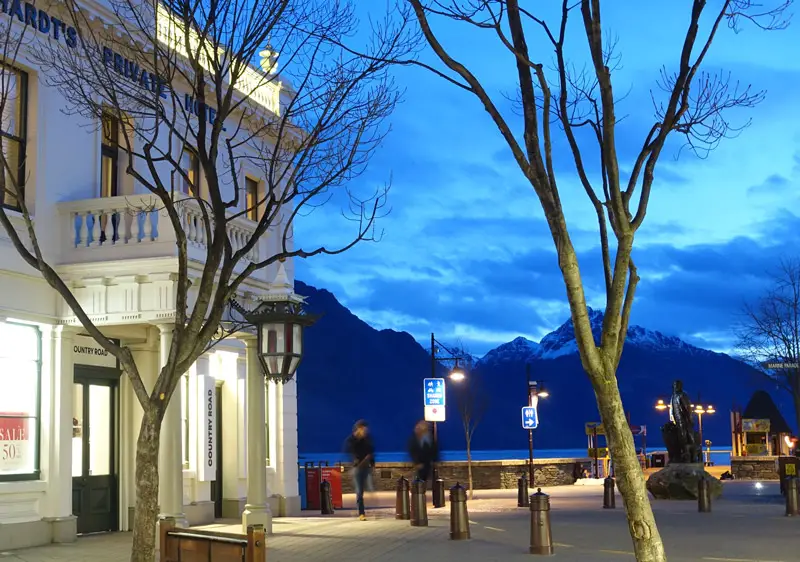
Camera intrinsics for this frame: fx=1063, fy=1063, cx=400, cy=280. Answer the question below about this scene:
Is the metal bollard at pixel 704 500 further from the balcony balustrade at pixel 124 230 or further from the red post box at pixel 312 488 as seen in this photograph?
the balcony balustrade at pixel 124 230

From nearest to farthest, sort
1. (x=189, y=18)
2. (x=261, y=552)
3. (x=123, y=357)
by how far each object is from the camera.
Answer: (x=261, y=552) < (x=123, y=357) < (x=189, y=18)

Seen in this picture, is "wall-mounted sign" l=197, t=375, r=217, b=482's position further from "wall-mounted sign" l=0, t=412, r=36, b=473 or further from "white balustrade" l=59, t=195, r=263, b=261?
"white balustrade" l=59, t=195, r=263, b=261

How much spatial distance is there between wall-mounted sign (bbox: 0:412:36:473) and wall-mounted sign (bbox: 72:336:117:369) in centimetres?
188

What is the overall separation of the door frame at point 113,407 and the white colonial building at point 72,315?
0.03 metres

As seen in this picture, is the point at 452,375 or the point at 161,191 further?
the point at 452,375

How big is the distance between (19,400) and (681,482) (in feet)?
61.2

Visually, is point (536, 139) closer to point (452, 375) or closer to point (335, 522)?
point (335, 522)

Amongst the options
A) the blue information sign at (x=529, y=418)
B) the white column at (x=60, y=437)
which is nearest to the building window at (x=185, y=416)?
the white column at (x=60, y=437)

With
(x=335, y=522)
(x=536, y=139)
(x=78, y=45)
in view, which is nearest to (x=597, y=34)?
(x=536, y=139)

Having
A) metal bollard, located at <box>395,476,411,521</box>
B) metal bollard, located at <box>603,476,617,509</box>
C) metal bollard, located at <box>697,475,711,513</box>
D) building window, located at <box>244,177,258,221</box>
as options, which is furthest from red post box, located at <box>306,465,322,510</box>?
metal bollard, located at <box>697,475,711,513</box>

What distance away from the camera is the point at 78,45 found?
1848 cm

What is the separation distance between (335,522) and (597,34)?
14.7m

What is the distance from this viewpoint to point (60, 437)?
17703 millimetres

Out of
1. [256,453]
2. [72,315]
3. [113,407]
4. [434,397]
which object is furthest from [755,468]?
[72,315]
